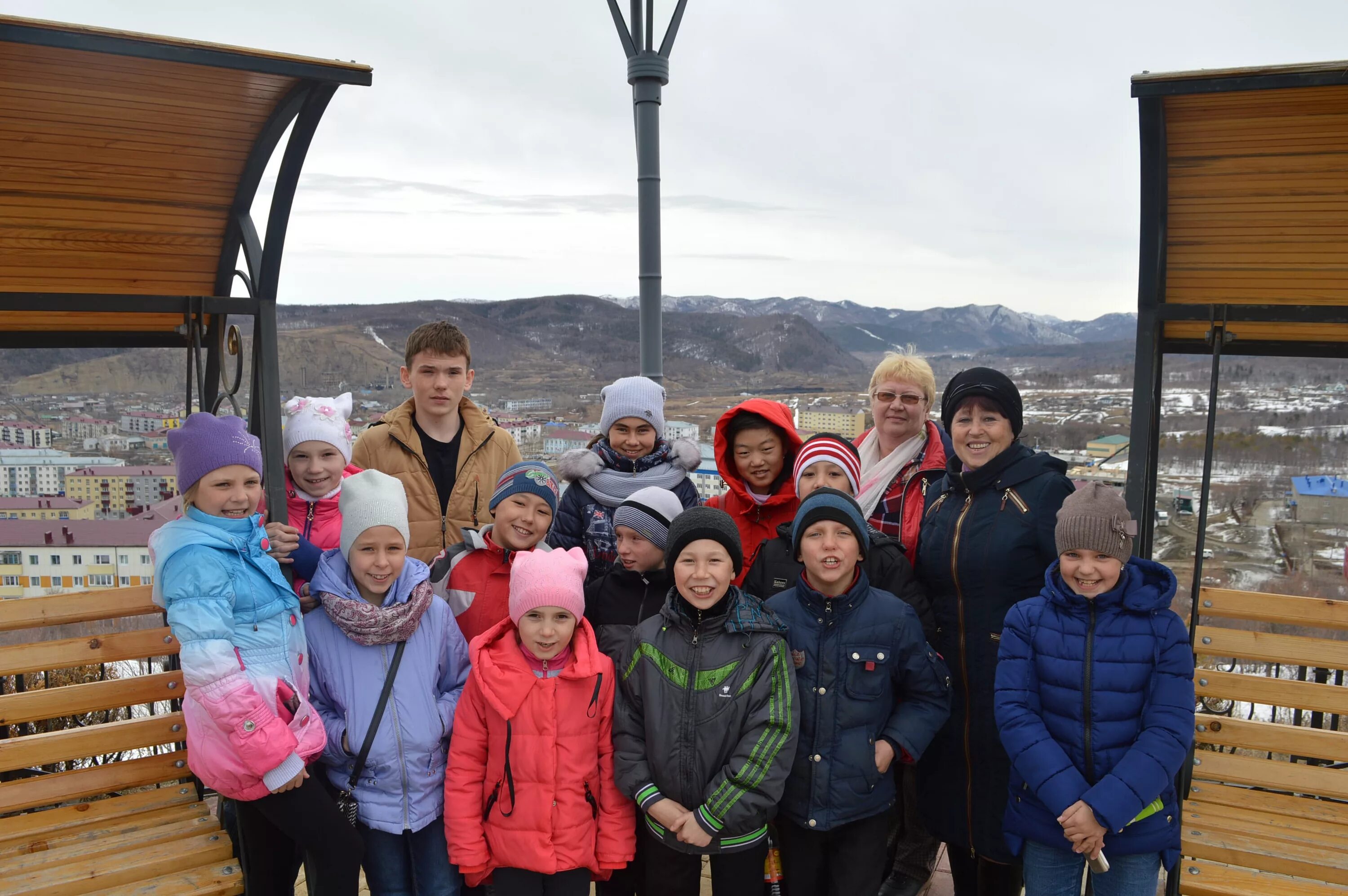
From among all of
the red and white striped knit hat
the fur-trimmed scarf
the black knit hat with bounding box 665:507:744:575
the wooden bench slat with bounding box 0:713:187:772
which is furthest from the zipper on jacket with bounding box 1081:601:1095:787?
the wooden bench slat with bounding box 0:713:187:772

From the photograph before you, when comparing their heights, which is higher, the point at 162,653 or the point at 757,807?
the point at 162,653

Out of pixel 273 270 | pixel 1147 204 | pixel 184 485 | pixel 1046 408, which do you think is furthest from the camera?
pixel 1046 408

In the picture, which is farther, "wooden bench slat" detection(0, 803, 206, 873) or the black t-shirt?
the black t-shirt

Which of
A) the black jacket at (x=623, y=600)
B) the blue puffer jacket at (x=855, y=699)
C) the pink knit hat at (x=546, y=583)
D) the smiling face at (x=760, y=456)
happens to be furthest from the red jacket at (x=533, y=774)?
the smiling face at (x=760, y=456)

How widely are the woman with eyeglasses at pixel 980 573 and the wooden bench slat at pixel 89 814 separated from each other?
8.56 feet

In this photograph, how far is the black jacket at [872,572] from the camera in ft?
9.05

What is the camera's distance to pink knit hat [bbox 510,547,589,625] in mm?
2549

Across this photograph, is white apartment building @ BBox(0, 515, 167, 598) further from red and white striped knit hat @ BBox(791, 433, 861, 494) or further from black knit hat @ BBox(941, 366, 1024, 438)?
black knit hat @ BBox(941, 366, 1024, 438)

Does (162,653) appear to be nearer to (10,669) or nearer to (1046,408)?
(10,669)

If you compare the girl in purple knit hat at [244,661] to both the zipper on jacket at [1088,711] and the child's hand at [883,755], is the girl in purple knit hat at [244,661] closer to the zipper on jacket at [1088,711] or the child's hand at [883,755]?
the child's hand at [883,755]

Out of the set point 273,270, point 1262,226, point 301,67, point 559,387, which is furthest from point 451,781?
point 559,387

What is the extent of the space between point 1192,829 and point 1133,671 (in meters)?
0.85

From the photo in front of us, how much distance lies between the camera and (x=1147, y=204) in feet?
9.36

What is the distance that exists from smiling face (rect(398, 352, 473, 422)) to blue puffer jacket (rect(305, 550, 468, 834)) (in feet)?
2.86
